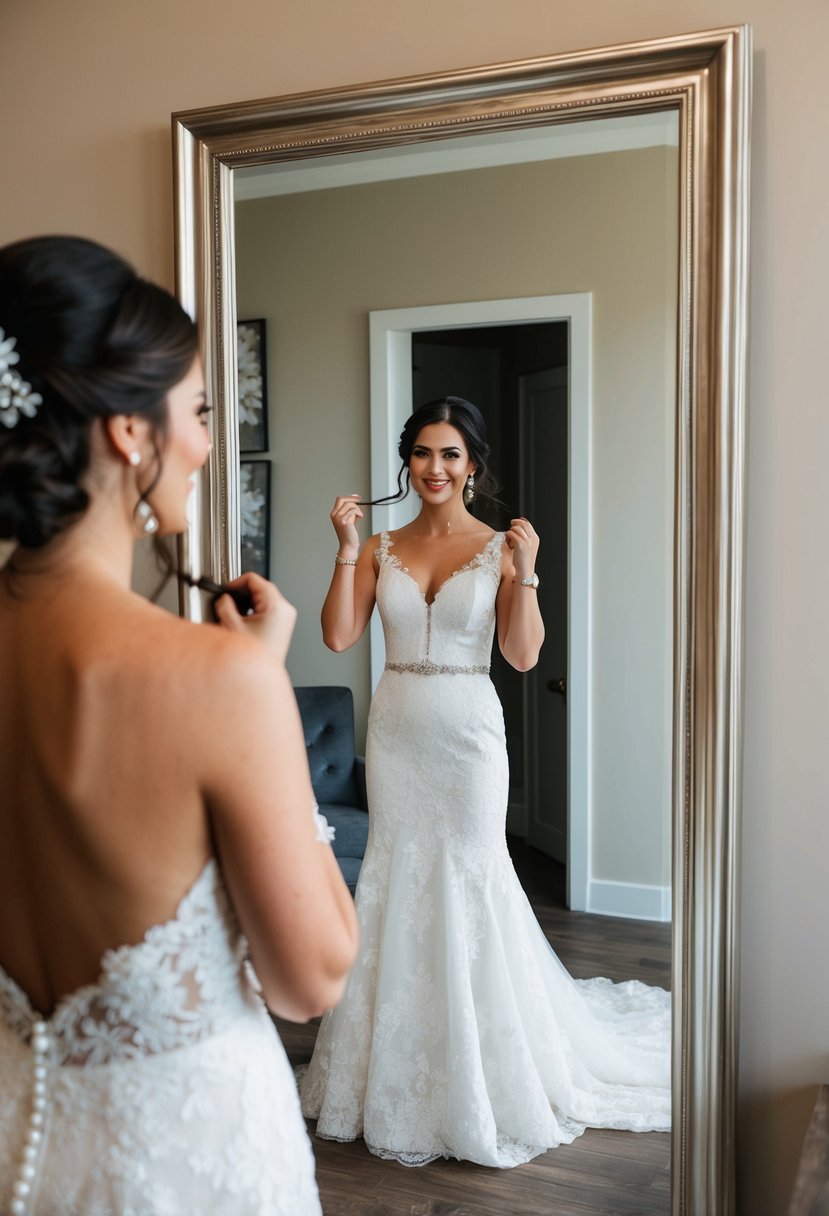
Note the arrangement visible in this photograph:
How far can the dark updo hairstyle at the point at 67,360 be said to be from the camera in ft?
3.22

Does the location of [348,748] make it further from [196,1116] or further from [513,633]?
[196,1116]

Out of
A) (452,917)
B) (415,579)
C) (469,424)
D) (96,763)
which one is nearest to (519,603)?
(415,579)

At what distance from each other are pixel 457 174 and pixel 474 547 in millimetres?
605

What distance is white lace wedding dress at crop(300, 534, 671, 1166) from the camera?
191 cm

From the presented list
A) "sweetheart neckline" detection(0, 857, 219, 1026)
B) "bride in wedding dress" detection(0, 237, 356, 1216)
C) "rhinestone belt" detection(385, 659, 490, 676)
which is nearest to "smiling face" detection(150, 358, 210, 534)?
"bride in wedding dress" detection(0, 237, 356, 1216)

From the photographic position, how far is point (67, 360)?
992 mm

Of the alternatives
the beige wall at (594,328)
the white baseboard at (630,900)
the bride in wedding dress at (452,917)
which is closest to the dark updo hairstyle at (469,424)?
the bride in wedding dress at (452,917)

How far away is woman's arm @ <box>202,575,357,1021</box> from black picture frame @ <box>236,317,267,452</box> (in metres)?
1.06

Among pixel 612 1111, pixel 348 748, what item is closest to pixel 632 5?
pixel 348 748

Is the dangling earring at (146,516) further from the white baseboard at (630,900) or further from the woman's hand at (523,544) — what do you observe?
the white baseboard at (630,900)

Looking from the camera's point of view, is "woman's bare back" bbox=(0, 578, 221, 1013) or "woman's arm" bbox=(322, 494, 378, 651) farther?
"woman's arm" bbox=(322, 494, 378, 651)

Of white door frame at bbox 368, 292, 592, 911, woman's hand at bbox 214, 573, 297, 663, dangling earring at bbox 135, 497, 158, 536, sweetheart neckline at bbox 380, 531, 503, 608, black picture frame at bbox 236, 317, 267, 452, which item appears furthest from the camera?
black picture frame at bbox 236, 317, 267, 452

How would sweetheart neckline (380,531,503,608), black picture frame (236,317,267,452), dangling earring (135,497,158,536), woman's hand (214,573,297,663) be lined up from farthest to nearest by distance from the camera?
black picture frame (236,317,267,452) < sweetheart neckline (380,531,503,608) < woman's hand (214,573,297,663) < dangling earring (135,497,158,536)

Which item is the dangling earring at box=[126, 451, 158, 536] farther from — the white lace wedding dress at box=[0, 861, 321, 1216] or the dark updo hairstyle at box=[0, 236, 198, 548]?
the white lace wedding dress at box=[0, 861, 321, 1216]
